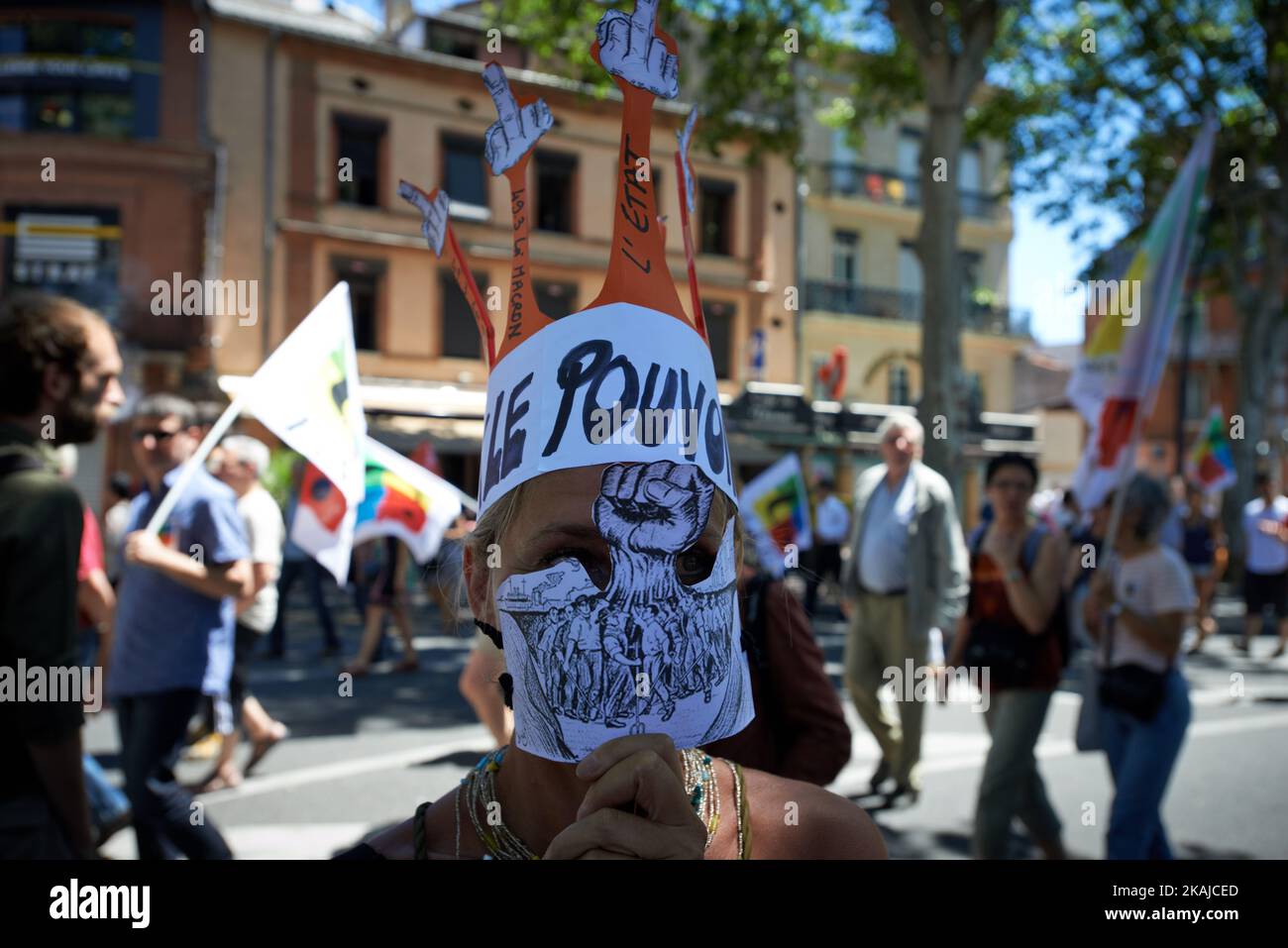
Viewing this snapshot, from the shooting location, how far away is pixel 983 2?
9.06m

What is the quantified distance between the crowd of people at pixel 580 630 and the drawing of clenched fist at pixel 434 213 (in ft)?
1.53

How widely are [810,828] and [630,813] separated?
382 mm

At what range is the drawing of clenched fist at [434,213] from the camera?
5.18 ft

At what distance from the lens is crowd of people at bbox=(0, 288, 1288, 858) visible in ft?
5.01

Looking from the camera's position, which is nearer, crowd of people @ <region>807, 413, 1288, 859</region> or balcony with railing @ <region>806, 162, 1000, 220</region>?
crowd of people @ <region>807, 413, 1288, 859</region>

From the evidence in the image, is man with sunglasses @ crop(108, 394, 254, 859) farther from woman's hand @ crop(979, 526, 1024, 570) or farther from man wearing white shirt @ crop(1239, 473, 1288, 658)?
man wearing white shirt @ crop(1239, 473, 1288, 658)

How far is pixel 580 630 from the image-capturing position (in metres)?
1.29

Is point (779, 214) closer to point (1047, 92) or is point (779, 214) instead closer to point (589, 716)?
point (1047, 92)

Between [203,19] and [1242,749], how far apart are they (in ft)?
68.5

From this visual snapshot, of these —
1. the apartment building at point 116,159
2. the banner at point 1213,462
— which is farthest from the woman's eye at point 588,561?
the apartment building at point 116,159

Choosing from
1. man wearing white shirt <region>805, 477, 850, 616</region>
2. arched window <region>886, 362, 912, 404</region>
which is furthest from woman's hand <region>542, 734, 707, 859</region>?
arched window <region>886, 362, 912, 404</region>

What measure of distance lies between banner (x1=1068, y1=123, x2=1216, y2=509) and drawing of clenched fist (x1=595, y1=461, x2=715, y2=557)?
350cm

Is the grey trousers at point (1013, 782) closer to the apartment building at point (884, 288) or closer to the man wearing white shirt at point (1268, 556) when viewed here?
the man wearing white shirt at point (1268, 556)
